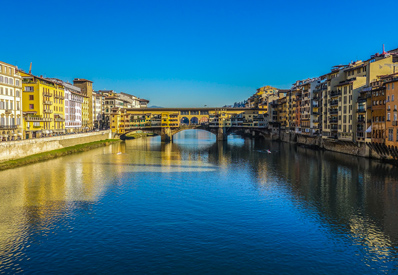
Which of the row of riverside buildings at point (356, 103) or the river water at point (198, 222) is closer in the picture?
the river water at point (198, 222)

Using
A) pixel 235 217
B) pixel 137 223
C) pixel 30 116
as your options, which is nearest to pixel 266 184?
pixel 235 217

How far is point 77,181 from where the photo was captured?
145ft

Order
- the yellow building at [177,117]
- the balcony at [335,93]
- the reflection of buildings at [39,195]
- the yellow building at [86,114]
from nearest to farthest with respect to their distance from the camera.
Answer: the reflection of buildings at [39,195]
the balcony at [335,93]
the yellow building at [86,114]
the yellow building at [177,117]

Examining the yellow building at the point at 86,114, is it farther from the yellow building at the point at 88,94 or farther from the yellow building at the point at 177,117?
the yellow building at the point at 177,117

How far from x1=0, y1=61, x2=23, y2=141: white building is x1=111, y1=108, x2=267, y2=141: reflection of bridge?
51.9m

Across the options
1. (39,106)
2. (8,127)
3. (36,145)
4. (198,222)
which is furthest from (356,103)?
(39,106)

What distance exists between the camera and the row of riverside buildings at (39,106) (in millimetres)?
61000

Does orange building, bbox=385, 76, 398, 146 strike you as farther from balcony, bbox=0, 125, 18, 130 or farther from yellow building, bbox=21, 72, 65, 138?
yellow building, bbox=21, 72, 65, 138

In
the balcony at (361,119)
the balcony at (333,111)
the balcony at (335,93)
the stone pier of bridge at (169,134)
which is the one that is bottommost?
the stone pier of bridge at (169,134)

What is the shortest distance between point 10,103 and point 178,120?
222 feet

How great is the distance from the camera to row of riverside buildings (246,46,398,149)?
57.1 meters

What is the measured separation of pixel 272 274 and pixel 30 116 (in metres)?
67.9

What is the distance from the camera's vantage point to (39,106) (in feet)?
249

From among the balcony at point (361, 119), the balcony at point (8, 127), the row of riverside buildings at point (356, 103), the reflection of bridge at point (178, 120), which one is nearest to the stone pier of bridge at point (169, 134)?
the reflection of bridge at point (178, 120)
